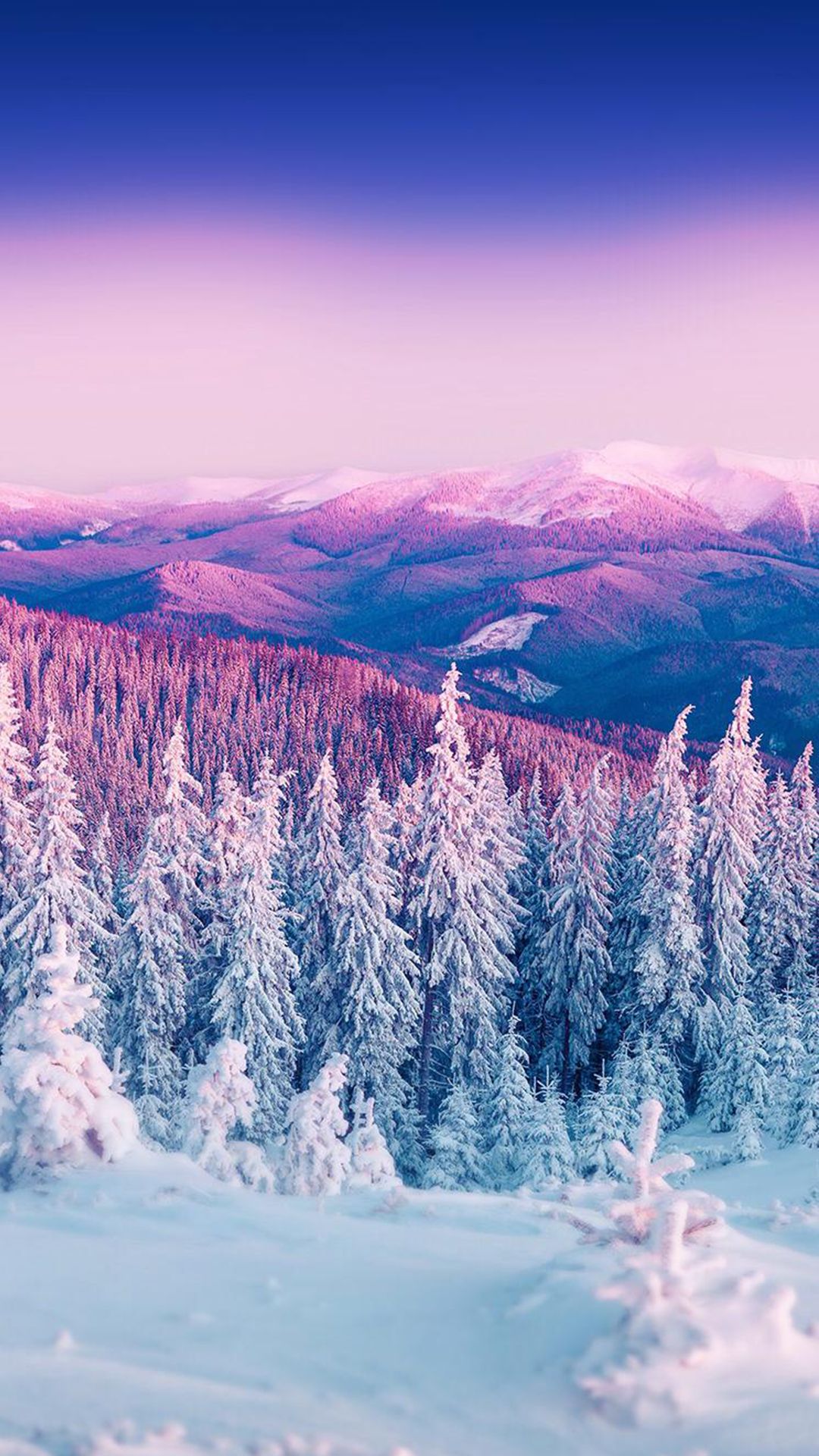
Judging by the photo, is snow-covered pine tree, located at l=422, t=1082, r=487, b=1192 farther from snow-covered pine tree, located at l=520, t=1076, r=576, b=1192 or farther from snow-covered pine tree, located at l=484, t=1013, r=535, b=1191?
snow-covered pine tree, located at l=520, t=1076, r=576, b=1192

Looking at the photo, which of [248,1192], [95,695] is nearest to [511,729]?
[95,695]

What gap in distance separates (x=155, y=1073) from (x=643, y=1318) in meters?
28.2

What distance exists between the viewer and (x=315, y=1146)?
17391 millimetres

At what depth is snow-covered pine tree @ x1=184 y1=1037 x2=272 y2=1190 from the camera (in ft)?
57.7

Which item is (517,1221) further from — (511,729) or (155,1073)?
(511,729)

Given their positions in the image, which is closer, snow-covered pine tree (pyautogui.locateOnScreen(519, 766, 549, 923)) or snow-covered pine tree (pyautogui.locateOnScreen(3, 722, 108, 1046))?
snow-covered pine tree (pyautogui.locateOnScreen(3, 722, 108, 1046))

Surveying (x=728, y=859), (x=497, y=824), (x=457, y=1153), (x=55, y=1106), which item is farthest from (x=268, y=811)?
(x=55, y=1106)

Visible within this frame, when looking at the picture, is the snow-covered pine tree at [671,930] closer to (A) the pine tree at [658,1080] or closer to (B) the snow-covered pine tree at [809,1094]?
(A) the pine tree at [658,1080]

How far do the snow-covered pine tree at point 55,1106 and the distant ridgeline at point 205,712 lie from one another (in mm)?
74207

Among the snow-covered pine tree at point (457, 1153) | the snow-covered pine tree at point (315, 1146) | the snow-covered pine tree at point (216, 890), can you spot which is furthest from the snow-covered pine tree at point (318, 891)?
the snow-covered pine tree at point (315, 1146)

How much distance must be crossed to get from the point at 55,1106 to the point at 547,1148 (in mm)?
18399

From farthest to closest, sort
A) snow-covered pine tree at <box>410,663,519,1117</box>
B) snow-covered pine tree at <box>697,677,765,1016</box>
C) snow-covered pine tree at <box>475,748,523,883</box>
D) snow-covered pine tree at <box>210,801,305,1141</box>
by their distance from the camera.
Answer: snow-covered pine tree at <box>475,748,523,883</box> → snow-covered pine tree at <box>697,677,765,1016</box> → snow-covered pine tree at <box>410,663,519,1117</box> → snow-covered pine tree at <box>210,801,305,1141</box>

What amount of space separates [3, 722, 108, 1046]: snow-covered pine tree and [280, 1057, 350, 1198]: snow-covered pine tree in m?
15.3

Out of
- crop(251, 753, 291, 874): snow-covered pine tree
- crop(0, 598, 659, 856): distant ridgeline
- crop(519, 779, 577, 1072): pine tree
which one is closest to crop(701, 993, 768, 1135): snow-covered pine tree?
crop(519, 779, 577, 1072): pine tree
